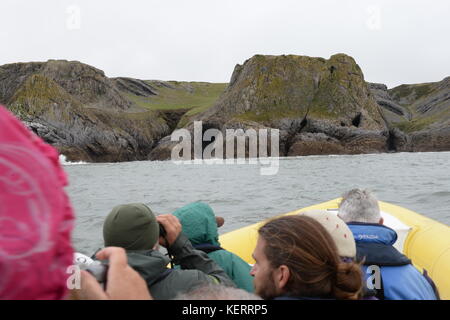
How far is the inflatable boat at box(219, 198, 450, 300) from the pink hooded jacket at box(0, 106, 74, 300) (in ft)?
13.6

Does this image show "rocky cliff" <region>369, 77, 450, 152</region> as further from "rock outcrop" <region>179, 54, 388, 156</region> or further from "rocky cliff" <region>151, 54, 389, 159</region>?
"rock outcrop" <region>179, 54, 388, 156</region>

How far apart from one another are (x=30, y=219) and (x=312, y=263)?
1176 mm

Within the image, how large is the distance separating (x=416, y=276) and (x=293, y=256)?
64.1 inches

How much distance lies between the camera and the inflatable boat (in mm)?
4426

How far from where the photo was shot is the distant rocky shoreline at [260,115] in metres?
59.2

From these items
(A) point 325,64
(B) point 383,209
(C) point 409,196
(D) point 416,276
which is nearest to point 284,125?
(A) point 325,64

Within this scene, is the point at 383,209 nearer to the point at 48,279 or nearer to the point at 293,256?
the point at 293,256

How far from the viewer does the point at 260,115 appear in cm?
6544

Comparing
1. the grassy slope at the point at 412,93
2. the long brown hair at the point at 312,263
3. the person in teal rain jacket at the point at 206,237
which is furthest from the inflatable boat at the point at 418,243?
the grassy slope at the point at 412,93

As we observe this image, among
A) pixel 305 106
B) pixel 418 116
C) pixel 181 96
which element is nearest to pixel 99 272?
pixel 305 106

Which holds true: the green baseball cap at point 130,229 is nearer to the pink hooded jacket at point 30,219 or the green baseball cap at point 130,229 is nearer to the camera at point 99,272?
the camera at point 99,272

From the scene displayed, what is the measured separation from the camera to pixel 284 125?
6247 centimetres

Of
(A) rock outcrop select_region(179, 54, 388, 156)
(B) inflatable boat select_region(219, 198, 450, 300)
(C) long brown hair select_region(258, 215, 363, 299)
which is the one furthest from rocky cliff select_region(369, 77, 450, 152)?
(C) long brown hair select_region(258, 215, 363, 299)

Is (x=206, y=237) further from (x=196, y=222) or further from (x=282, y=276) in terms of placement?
(x=282, y=276)
